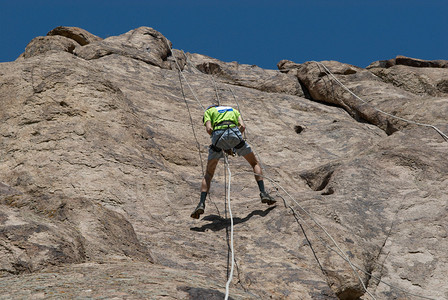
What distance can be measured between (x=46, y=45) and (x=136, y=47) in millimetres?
2927

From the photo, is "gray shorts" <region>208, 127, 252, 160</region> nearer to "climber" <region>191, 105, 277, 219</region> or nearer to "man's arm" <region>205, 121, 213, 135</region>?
"climber" <region>191, 105, 277, 219</region>

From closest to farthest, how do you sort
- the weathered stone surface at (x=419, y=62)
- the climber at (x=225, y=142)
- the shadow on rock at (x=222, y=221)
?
the shadow on rock at (x=222, y=221) → the climber at (x=225, y=142) → the weathered stone surface at (x=419, y=62)

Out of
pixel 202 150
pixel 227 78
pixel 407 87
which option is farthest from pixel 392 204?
pixel 227 78

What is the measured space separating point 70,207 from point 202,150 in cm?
487

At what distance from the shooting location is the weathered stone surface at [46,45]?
16234 mm

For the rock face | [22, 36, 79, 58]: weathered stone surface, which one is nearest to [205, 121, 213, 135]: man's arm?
the rock face

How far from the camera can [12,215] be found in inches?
226

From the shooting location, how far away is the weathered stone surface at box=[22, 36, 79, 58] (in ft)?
53.3

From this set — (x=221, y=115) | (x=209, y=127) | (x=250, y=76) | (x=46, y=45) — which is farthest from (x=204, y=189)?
(x=46, y=45)

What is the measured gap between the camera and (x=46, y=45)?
1641 centimetres

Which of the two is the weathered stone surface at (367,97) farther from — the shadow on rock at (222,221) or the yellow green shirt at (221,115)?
the shadow on rock at (222,221)

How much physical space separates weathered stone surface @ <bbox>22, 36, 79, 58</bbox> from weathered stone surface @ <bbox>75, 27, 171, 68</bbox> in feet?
2.31

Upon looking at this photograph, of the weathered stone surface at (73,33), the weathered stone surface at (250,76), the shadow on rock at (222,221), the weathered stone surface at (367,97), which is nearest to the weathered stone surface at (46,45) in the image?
the weathered stone surface at (73,33)

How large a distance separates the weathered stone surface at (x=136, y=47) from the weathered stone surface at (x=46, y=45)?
2.31ft
